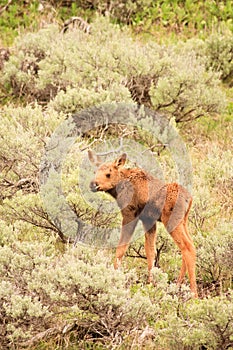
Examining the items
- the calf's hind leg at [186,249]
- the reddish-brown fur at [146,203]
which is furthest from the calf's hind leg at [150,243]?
the calf's hind leg at [186,249]

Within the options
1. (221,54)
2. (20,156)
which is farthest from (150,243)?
(221,54)

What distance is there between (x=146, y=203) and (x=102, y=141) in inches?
123

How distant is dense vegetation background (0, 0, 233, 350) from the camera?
279 inches

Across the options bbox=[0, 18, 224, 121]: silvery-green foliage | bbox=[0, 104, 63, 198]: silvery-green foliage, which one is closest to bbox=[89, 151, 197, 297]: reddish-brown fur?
bbox=[0, 104, 63, 198]: silvery-green foliage

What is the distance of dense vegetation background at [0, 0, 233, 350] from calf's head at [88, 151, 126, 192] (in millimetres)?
412

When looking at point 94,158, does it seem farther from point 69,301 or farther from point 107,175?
point 69,301

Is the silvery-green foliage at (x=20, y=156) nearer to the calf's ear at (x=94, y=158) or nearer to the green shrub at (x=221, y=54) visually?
the calf's ear at (x=94, y=158)

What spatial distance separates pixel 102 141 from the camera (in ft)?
37.5

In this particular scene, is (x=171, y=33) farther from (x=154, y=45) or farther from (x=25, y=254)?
(x=25, y=254)

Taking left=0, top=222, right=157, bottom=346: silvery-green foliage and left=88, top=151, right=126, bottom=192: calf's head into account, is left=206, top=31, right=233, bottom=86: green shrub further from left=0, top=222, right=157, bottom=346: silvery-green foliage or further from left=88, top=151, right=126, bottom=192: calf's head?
left=0, top=222, right=157, bottom=346: silvery-green foliage

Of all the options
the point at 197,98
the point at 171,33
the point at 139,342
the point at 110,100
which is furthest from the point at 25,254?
the point at 171,33

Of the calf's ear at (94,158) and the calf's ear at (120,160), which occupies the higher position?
the calf's ear at (120,160)

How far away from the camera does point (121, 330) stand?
7215 millimetres

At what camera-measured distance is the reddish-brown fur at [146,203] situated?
26.8 feet
